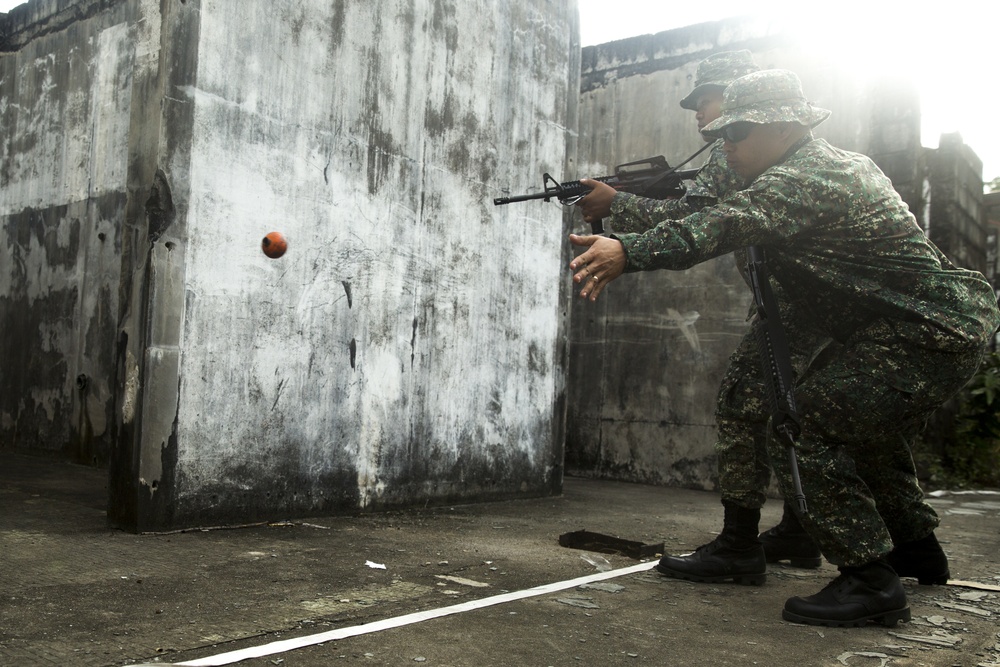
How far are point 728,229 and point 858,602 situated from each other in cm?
120

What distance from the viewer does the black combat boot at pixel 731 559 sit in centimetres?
335

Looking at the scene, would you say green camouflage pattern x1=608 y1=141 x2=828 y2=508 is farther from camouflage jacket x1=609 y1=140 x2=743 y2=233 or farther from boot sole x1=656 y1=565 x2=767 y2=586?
boot sole x1=656 y1=565 x2=767 y2=586

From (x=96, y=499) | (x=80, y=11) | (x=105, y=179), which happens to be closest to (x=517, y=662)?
(x=96, y=499)

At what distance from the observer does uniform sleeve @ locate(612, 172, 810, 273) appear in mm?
2635

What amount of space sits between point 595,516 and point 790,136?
2606 mm

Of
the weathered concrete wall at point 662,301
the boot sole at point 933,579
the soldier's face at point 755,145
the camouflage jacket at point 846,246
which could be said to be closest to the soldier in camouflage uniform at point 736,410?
the soldier's face at point 755,145

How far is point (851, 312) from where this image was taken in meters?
2.96

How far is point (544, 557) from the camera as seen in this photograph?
369 centimetres

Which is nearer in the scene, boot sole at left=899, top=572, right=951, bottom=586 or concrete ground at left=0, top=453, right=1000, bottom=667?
concrete ground at left=0, top=453, right=1000, bottom=667

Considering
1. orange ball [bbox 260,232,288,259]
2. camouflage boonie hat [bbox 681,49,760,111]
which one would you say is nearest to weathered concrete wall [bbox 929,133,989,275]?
camouflage boonie hat [bbox 681,49,760,111]

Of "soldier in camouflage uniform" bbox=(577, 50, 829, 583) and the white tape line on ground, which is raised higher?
"soldier in camouflage uniform" bbox=(577, 50, 829, 583)

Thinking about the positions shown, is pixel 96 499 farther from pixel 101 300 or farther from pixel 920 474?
pixel 920 474

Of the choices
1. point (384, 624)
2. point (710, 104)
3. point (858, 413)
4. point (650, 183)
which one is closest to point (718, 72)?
point (710, 104)

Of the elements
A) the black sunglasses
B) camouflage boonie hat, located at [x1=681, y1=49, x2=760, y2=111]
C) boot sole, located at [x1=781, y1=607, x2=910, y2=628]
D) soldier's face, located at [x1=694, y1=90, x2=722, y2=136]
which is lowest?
boot sole, located at [x1=781, y1=607, x2=910, y2=628]
